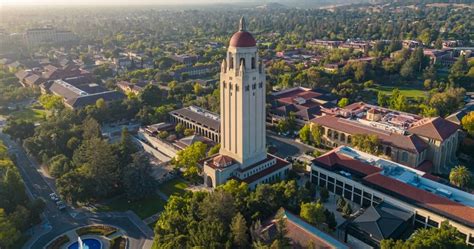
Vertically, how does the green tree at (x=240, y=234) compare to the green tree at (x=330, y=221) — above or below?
above

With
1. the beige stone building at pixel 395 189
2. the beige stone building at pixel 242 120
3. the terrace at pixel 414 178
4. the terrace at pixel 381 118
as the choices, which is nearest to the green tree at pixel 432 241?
the beige stone building at pixel 395 189

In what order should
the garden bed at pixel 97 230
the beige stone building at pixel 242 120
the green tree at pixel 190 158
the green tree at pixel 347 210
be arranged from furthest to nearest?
the green tree at pixel 190 158 < the beige stone building at pixel 242 120 < the green tree at pixel 347 210 < the garden bed at pixel 97 230

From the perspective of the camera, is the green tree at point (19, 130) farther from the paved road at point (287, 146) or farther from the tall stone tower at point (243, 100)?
the paved road at point (287, 146)

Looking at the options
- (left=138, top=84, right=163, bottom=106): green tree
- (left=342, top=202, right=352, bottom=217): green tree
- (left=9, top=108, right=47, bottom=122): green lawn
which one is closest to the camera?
(left=342, top=202, right=352, bottom=217): green tree

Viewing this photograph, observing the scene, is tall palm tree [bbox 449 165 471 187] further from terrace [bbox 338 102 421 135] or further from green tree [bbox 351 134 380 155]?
terrace [bbox 338 102 421 135]

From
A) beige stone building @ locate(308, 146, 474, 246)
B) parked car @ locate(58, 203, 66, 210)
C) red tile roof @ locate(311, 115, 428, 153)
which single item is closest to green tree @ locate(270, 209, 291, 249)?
beige stone building @ locate(308, 146, 474, 246)

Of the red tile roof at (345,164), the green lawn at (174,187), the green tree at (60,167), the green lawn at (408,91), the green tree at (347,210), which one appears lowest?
the green lawn at (174,187)

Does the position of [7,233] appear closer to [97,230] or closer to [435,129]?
[97,230]

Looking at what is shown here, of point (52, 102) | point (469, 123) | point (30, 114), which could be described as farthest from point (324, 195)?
point (30, 114)
